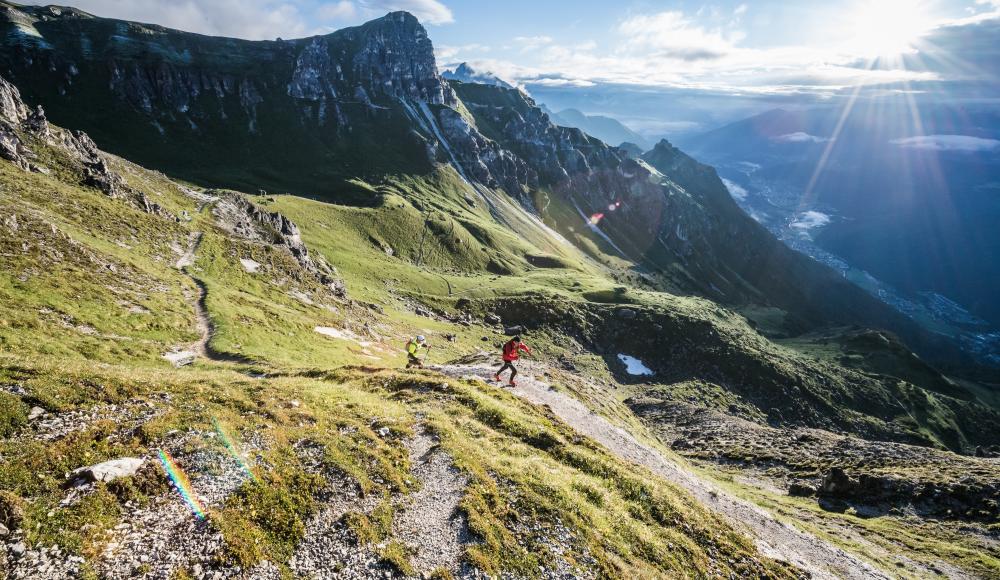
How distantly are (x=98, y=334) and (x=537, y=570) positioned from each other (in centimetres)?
3747

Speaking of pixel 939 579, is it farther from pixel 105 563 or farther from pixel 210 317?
pixel 210 317

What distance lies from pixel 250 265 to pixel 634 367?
98.9 metres

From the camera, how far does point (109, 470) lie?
13.9 meters

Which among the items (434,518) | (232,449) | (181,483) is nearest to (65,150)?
(232,449)

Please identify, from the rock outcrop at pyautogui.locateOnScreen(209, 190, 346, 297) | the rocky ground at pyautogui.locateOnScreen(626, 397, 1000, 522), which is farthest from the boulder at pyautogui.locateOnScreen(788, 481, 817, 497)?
the rock outcrop at pyautogui.locateOnScreen(209, 190, 346, 297)

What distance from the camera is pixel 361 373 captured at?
35594 mm

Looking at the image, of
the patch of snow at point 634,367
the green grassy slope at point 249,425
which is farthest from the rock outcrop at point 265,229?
the patch of snow at point 634,367

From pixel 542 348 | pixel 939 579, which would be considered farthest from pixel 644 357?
pixel 939 579

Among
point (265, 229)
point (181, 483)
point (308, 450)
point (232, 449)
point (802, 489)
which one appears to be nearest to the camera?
point (181, 483)

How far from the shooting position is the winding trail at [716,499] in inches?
1073

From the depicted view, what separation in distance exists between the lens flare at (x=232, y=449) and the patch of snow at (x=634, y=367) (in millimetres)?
115312

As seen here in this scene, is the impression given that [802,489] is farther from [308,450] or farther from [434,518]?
[308,450]

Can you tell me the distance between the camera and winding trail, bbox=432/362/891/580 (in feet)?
89.5

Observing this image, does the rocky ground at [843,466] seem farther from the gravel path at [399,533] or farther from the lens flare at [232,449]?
the lens flare at [232,449]
